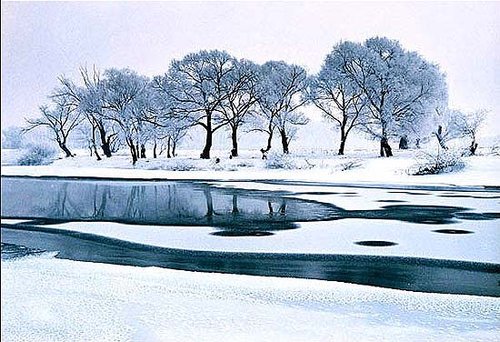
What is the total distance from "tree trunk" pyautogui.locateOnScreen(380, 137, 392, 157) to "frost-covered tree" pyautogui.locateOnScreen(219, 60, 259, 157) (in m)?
3.91

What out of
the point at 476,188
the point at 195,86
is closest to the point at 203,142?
the point at 195,86

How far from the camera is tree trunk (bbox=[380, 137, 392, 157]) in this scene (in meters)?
9.17

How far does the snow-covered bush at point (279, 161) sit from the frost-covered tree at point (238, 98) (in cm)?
110

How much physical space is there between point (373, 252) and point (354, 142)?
4665mm

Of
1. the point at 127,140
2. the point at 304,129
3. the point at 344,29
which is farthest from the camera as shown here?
the point at 127,140

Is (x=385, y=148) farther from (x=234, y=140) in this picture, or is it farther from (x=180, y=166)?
(x=180, y=166)

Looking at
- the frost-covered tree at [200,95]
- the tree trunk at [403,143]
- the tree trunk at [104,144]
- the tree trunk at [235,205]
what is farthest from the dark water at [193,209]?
the frost-covered tree at [200,95]

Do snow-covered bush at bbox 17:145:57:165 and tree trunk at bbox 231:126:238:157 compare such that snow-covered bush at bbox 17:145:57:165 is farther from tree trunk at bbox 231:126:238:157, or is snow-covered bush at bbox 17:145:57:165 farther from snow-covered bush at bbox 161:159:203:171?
snow-covered bush at bbox 161:159:203:171

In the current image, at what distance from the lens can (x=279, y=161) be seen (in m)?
14.6

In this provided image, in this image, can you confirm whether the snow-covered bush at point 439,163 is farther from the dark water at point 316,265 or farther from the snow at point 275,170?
the dark water at point 316,265

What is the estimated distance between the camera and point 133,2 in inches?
169

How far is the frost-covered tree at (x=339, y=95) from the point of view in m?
9.73

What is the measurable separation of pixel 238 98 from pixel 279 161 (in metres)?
2.32

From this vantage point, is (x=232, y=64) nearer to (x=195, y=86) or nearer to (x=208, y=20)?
(x=195, y=86)
